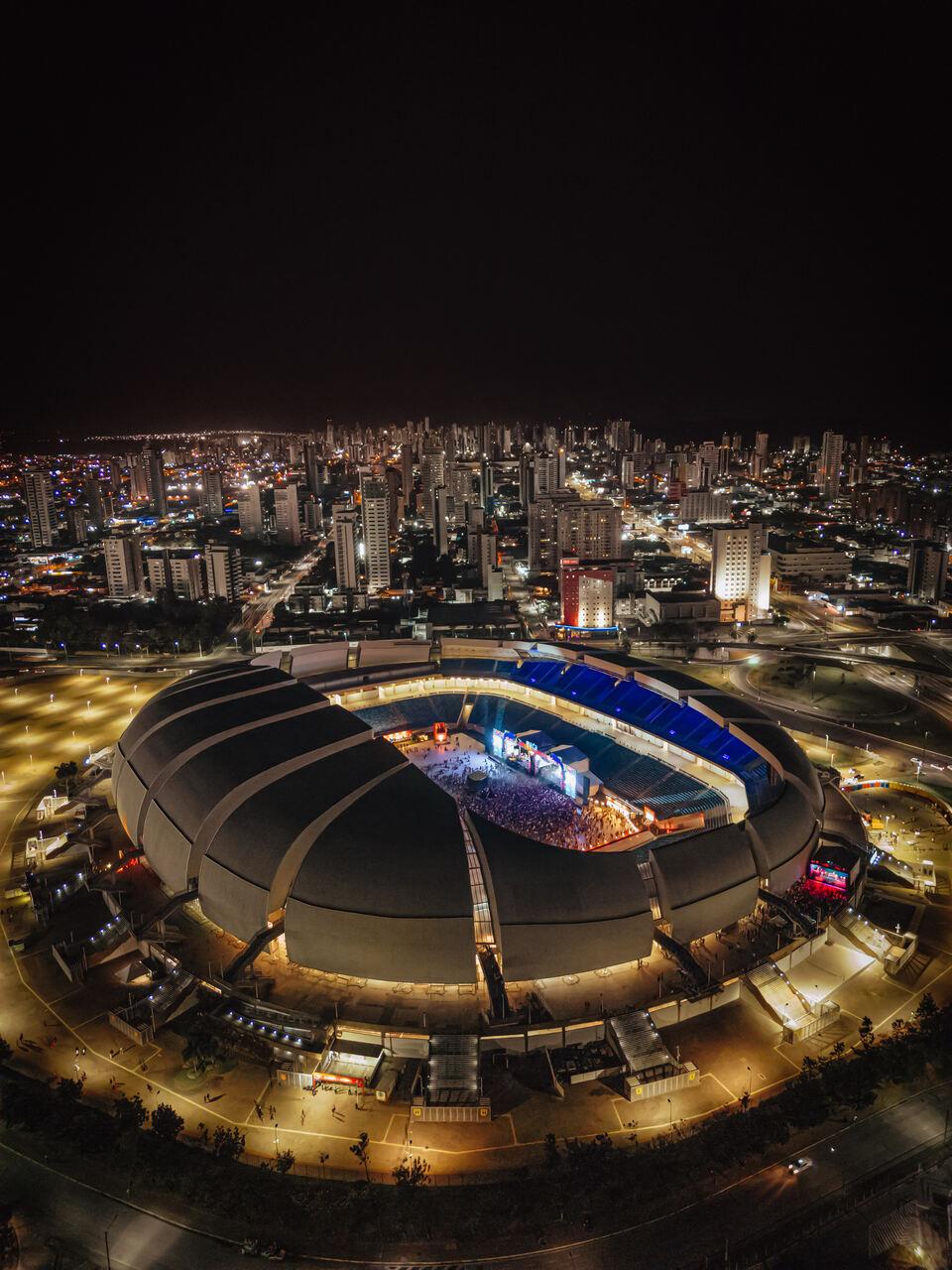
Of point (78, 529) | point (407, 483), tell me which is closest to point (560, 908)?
point (78, 529)

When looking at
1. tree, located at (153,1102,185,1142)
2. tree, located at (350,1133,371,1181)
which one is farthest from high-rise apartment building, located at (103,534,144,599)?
tree, located at (350,1133,371,1181)

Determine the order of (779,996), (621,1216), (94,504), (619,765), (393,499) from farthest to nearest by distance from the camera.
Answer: (393,499) < (94,504) < (619,765) < (779,996) < (621,1216)

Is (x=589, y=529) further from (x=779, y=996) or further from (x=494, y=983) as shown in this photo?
(x=494, y=983)

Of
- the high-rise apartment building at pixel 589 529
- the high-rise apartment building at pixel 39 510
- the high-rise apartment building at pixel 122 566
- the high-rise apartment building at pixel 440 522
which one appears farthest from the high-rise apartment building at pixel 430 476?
the high-rise apartment building at pixel 39 510

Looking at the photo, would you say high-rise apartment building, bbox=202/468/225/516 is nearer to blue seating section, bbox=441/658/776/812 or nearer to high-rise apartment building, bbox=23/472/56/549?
high-rise apartment building, bbox=23/472/56/549

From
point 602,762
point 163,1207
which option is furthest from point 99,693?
point 163,1207

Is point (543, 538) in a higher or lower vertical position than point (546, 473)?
lower

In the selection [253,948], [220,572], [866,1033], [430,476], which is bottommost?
[866,1033]

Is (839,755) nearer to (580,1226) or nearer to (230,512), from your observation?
(580,1226)
